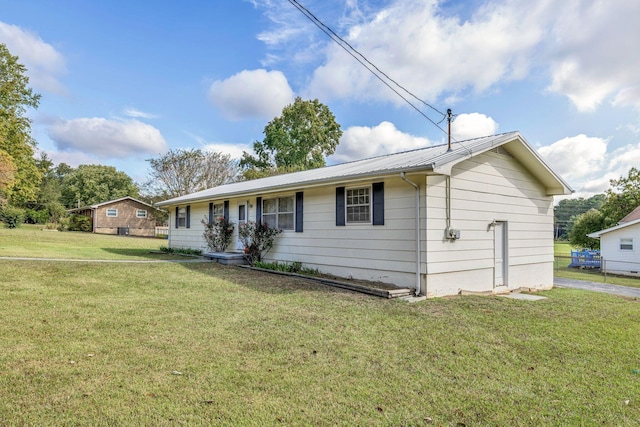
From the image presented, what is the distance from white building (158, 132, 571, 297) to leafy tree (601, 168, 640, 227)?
24.1 m

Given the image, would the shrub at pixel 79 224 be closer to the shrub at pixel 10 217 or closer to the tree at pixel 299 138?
the shrub at pixel 10 217

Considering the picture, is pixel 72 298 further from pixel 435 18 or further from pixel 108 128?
pixel 108 128

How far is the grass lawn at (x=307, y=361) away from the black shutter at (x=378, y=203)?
2041 millimetres

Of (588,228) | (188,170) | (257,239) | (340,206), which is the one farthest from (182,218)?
(588,228)

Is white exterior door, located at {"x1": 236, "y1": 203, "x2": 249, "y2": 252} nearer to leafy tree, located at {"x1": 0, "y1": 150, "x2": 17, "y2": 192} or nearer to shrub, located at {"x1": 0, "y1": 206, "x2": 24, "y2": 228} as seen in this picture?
leafy tree, located at {"x1": 0, "y1": 150, "x2": 17, "y2": 192}

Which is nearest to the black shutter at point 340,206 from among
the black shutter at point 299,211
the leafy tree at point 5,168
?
the black shutter at point 299,211

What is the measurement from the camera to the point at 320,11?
21.6 feet

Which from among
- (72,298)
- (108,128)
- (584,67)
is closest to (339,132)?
(108,128)

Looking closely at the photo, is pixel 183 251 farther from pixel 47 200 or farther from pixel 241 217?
pixel 47 200

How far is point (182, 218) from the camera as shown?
55.2 ft

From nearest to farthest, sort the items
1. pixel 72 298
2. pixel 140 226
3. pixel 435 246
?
pixel 72 298
pixel 435 246
pixel 140 226

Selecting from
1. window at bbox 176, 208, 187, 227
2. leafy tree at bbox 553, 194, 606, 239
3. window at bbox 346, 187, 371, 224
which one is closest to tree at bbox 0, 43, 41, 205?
window at bbox 176, 208, 187, 227

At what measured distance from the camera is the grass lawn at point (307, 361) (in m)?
2.63

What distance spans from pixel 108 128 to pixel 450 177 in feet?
119
